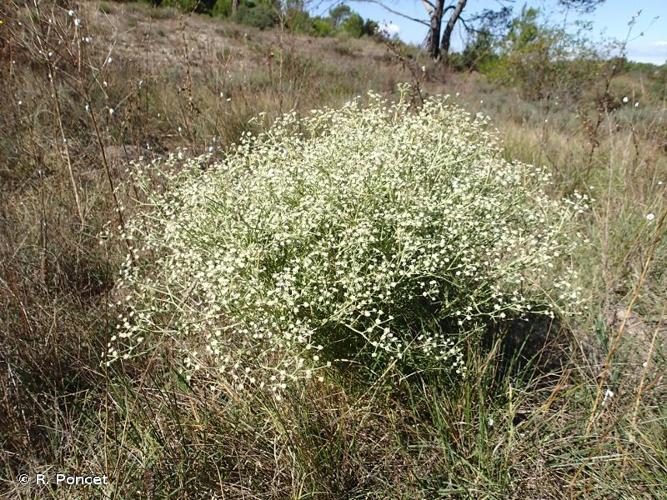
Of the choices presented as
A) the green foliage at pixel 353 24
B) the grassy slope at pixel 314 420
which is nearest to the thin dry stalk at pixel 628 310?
the grassy slope at pixel 314 420

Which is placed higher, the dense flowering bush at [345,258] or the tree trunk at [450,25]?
the tree trunk at [450,25]

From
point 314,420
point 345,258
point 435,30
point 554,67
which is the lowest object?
point 314,420

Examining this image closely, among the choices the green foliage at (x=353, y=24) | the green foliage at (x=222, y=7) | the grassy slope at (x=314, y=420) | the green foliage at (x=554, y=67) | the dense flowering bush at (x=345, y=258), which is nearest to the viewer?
the grassy slope at (x=314, y=420)

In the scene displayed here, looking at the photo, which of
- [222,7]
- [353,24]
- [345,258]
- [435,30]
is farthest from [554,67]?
[353,24]

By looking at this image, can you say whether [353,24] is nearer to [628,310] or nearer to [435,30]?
[435,30]

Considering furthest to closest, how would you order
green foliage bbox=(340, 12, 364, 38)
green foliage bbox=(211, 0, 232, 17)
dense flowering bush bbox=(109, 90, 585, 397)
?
green foliage bbox=(340, 12, 364, 38)
green foliage bbox=(211, 0, 232, 17)
dense flowering bush bbox=(109, 90, 585, 397)

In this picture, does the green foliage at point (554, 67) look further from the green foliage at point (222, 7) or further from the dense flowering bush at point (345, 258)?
the green foliage at point (222, 7)

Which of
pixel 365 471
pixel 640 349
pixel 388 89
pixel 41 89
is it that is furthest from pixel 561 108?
pixel 365 471

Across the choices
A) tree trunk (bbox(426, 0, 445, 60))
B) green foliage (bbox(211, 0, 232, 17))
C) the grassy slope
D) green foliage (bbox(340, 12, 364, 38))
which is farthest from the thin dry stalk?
green foliage (bbox(340, 12, 364, 38))

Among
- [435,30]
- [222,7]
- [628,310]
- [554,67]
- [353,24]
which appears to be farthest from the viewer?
[353,24]

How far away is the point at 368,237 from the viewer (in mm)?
1886

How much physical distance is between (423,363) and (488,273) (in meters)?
0.58

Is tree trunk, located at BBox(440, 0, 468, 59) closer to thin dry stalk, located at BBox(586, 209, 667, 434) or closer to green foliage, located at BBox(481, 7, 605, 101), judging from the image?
green foliage, located at BBox(481, 7, 605, 101)

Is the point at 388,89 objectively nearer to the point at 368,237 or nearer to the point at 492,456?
the point at 368,237
